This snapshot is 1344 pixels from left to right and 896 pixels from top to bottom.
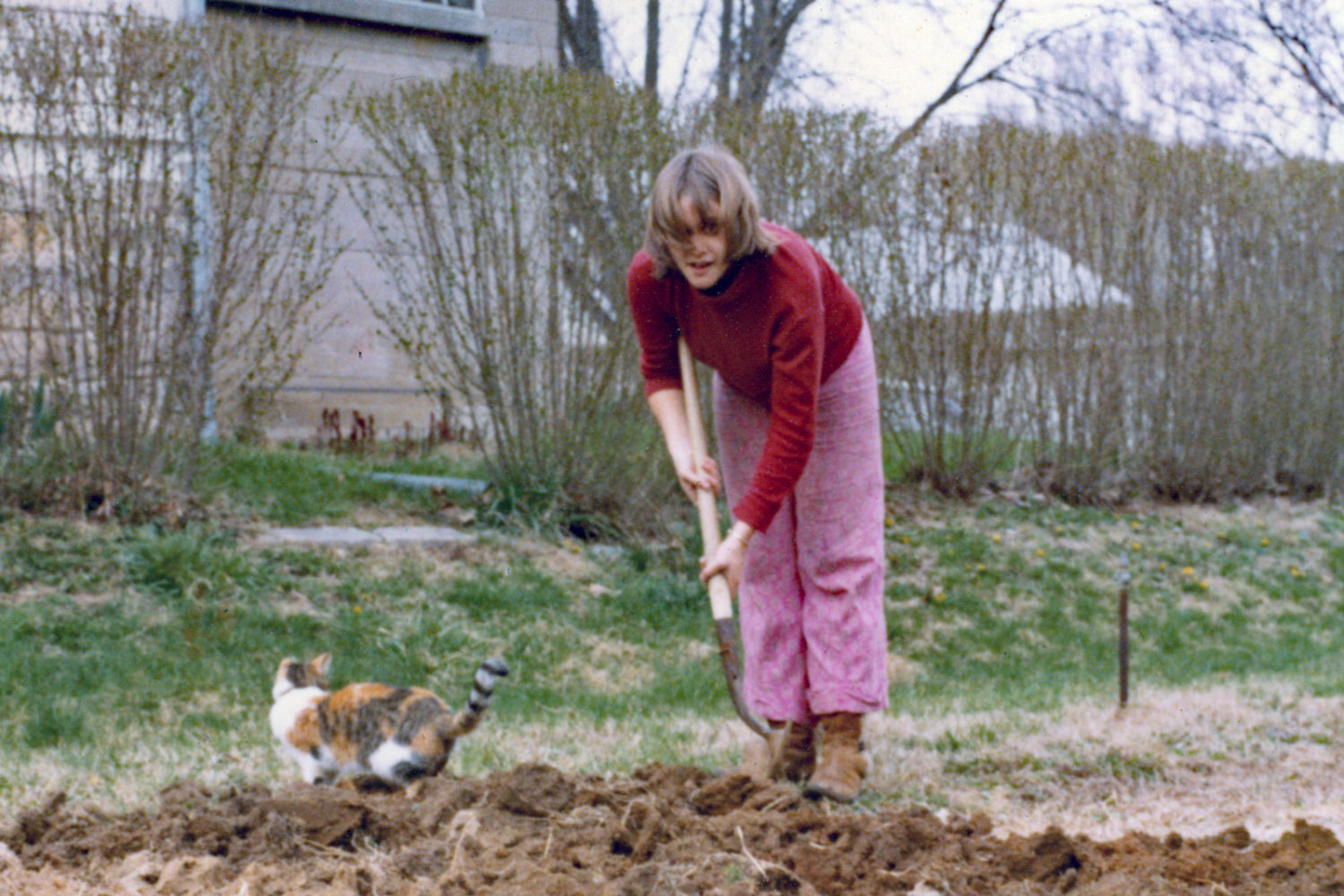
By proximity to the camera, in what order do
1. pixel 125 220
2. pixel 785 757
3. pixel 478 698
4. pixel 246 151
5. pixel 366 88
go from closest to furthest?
pixel 478 698
pixel 785 757
pixel 125 220
pixel 246 151
pixel 366 88

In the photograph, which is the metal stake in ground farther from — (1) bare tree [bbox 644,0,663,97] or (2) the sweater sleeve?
(1) bare tree [bbox 644,0,663,97]

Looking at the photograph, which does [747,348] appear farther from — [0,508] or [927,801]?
[0,508]

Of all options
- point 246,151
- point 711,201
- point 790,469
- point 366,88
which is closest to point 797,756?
point 790,469

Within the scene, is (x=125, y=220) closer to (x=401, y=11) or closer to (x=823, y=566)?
(x=401, y=11)

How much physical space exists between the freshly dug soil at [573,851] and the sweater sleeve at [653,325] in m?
1.17

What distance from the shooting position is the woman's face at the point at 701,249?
313cm

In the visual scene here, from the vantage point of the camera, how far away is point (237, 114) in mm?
6684

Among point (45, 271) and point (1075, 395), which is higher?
point (45, 271)

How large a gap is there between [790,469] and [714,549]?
31cm

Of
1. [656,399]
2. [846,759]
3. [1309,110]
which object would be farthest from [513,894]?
[1309,110]

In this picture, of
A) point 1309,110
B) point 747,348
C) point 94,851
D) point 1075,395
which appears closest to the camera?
point 94,851

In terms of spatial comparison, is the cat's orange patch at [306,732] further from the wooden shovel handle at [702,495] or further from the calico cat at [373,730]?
the wooden shovel handle at [702,495]

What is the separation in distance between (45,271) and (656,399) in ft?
13.3

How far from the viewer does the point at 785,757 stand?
3.77 meters
